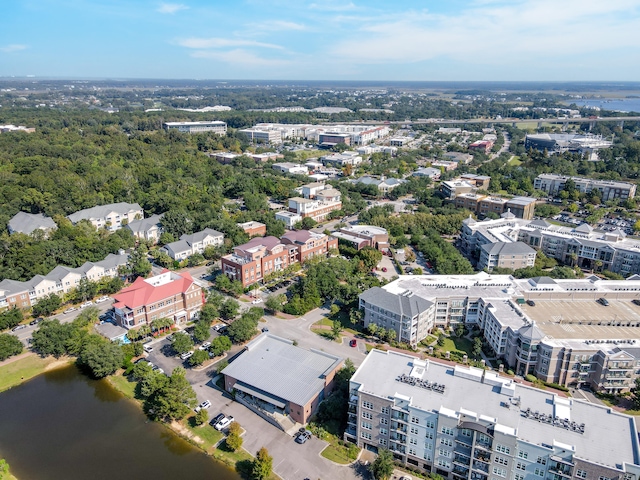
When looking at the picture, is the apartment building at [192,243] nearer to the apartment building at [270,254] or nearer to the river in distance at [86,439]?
the apartment building at [270,254]

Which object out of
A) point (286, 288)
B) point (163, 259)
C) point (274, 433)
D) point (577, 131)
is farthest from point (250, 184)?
point (577, 131)

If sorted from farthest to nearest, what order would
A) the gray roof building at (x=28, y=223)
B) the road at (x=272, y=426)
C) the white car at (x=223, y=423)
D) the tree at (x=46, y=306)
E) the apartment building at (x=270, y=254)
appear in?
the gray roof building at (x=28, y=223) < the apartment building at (x=270, y=254) < the tree at (x=46, y=306) < the white car at (x=223, y=423) < the road at (x=272, y=426)

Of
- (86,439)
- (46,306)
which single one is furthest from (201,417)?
(46,306)

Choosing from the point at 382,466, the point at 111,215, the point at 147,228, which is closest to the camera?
the point at 382,466

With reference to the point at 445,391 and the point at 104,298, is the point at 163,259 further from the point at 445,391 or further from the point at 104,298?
the point at 445,391

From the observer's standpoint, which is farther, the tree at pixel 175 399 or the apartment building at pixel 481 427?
the tree at pixel 175 399

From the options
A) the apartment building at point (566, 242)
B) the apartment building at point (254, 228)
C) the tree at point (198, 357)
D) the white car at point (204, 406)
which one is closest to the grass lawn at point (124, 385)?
the tree at point (198, 357)

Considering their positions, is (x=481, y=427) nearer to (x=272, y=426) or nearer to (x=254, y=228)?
(x=272, y=426)
